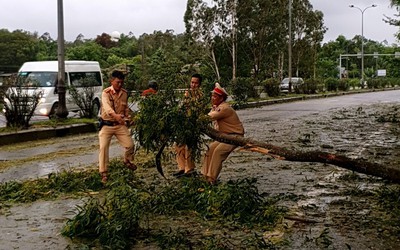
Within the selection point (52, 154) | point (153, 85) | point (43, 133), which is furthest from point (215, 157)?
point (43, 133)

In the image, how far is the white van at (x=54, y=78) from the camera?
19391 millimetres

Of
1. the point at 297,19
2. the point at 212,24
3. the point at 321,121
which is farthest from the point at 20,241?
the point at 297,19

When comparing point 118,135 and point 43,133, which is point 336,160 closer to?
point 118,135

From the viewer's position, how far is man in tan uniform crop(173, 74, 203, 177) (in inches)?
295

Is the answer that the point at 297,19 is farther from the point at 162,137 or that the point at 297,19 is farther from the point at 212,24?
the point at 162,137

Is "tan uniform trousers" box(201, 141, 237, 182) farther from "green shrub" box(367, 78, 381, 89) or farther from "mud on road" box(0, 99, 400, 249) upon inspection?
"green shrub" box(367, 78, 381, 89)

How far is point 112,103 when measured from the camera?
8.27m

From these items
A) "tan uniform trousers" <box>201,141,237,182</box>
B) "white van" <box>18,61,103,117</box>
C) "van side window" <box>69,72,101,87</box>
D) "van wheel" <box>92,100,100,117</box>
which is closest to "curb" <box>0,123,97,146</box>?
"van wheel" <box>92,100,100,117</box>

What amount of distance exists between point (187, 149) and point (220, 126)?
64cm

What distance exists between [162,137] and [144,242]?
2.08m

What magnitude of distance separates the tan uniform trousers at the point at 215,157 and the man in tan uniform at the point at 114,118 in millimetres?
1400

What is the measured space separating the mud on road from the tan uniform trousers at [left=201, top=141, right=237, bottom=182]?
2.58ft

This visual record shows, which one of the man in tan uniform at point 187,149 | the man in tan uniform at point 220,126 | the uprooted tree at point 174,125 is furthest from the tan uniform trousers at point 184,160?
the uprooted tree at point 174,125

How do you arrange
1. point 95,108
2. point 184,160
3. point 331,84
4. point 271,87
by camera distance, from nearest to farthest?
1. point 184,160
2. point 95,108
3. point 271,87
4. point 331,84
